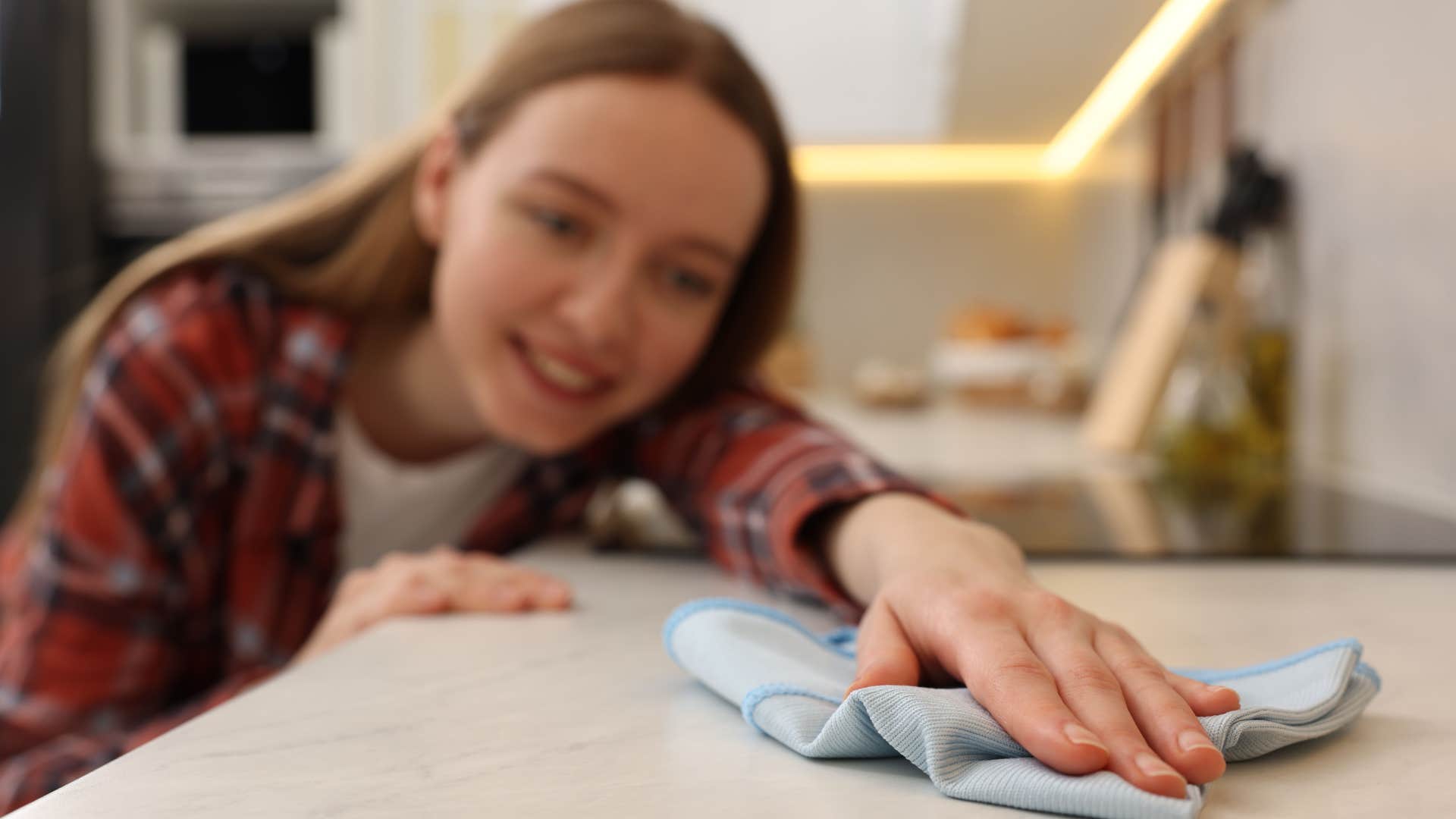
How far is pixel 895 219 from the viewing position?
2.91 m

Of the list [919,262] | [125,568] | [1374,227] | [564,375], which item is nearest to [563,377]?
[564,375]

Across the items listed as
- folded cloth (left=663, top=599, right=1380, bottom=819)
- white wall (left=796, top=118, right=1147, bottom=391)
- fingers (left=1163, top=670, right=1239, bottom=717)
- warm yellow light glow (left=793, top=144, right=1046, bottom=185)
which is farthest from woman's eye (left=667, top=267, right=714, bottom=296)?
white wall (left=796, top=118, right=1147, bottom=391)

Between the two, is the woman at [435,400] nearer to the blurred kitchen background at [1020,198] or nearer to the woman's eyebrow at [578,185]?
the woman's eyebrow at [578,185]

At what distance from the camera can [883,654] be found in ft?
1.34

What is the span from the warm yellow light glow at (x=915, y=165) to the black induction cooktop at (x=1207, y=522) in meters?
1.42

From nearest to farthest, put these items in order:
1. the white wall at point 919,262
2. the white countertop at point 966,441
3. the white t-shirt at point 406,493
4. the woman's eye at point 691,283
Answer: 1. the woman's eye at point 691,283
2. the white t-shirt at point 406,493
3. the white countertop at point 966,441
4. the white wall at point 919,262

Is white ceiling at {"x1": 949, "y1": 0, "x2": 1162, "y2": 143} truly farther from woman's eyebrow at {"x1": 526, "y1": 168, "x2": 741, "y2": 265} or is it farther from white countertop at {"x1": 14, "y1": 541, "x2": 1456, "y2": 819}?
white countertop at {"x1": 14, "y1": 541, "x2": 1456, "y2": 819}

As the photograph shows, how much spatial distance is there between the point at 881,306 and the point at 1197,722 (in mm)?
2618

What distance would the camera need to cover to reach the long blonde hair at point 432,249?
2.94 ft

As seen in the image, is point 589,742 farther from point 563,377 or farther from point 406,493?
point 406,493

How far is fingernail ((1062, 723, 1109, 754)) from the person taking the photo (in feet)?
1.08

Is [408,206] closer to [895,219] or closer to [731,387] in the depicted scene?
[731,387]

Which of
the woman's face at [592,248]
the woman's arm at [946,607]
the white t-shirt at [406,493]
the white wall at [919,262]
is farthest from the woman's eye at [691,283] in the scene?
the white wall at [919,262]

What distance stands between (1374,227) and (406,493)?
85 cm
